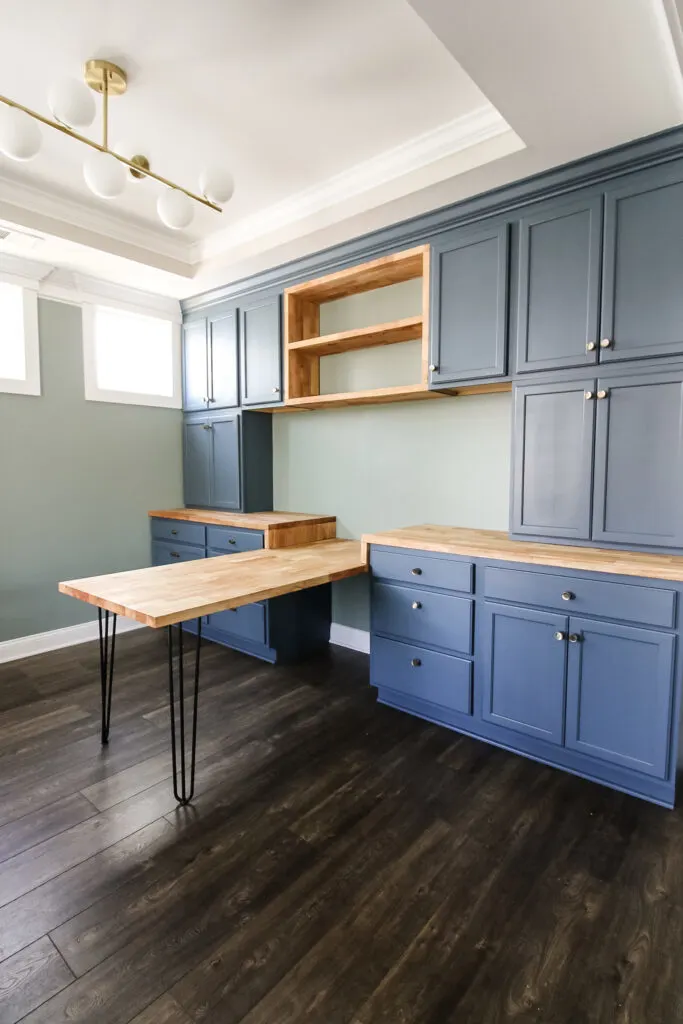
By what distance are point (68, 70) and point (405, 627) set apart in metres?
2.79

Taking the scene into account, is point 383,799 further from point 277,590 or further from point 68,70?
point 68,70

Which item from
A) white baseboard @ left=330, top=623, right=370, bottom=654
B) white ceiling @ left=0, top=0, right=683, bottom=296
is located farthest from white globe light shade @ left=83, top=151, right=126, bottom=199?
white baseboard @ left=330, top=623, right=370, bottom=654

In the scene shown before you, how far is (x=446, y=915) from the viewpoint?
→ 1454 millimetres

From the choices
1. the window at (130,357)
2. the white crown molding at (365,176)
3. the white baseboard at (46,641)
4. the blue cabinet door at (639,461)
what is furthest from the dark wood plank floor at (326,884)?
the white crown molding at (365,176)

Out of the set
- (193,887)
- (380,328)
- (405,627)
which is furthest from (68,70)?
(193,887)

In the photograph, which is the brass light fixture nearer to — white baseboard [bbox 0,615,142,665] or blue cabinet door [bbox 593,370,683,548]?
blue cabinet door [bbox 593,370,683,548]

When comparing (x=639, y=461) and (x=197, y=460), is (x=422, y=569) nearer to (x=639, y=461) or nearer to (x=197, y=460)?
(x=639, y=461)

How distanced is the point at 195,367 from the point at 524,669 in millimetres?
3264

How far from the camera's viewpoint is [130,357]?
3988mm

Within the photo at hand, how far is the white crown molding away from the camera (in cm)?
227

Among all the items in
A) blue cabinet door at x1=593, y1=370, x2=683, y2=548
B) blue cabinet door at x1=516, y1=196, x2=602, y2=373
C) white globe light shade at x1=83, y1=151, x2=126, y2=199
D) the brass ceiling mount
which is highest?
the brass ceiling mount

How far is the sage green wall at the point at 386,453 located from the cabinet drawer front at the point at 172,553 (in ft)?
2.44

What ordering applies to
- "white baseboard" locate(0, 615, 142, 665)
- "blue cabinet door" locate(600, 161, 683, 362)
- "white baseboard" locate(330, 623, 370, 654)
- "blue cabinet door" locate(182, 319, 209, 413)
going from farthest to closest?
"blue cabinet door" locate(182, 319, 209, 413), "white baseboard" locate(330, 623, 370, 654), "white baseboard" locate(0, 615, 142, 665), "blue cabinet door" locate(600, 161, 683, 362)

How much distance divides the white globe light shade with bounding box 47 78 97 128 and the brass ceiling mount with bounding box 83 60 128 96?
17.5 inches
